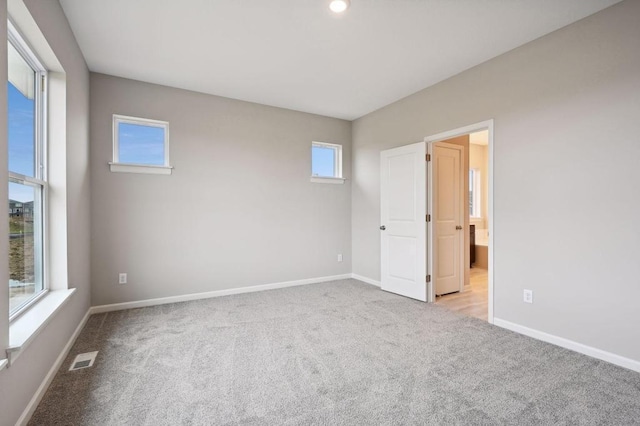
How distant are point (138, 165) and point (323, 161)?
270 cm

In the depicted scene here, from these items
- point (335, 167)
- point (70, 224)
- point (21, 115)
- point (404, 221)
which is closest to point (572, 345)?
point (404, 221)

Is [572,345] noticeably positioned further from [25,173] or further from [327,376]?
[25,173]

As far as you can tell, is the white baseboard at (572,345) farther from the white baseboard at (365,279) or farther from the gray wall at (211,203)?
the gray wall at (211,203)

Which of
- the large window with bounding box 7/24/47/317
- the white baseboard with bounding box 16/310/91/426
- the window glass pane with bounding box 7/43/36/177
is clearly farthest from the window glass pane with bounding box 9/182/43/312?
the white baseboard with bounding box 16/310/91/426

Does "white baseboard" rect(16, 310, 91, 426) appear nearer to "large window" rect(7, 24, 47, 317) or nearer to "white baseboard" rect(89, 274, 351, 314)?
"large window" rect(7, 24, 47, 317)

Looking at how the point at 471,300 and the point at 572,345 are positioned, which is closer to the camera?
the point at 572,345

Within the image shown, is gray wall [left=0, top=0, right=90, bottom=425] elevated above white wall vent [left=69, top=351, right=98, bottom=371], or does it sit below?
above

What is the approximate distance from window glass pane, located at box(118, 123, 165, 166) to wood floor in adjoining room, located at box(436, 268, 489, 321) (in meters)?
4.04

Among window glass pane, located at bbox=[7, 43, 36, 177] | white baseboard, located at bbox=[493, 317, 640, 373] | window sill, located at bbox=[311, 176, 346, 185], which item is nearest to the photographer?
window glass pane, located at bbox=[7, 43, 36, 177]

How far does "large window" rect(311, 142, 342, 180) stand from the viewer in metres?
4.92

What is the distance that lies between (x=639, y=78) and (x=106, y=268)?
5.19m

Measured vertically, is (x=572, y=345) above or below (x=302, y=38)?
below

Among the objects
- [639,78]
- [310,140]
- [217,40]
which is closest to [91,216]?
[217,40]

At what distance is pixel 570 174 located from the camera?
8.25 feet
